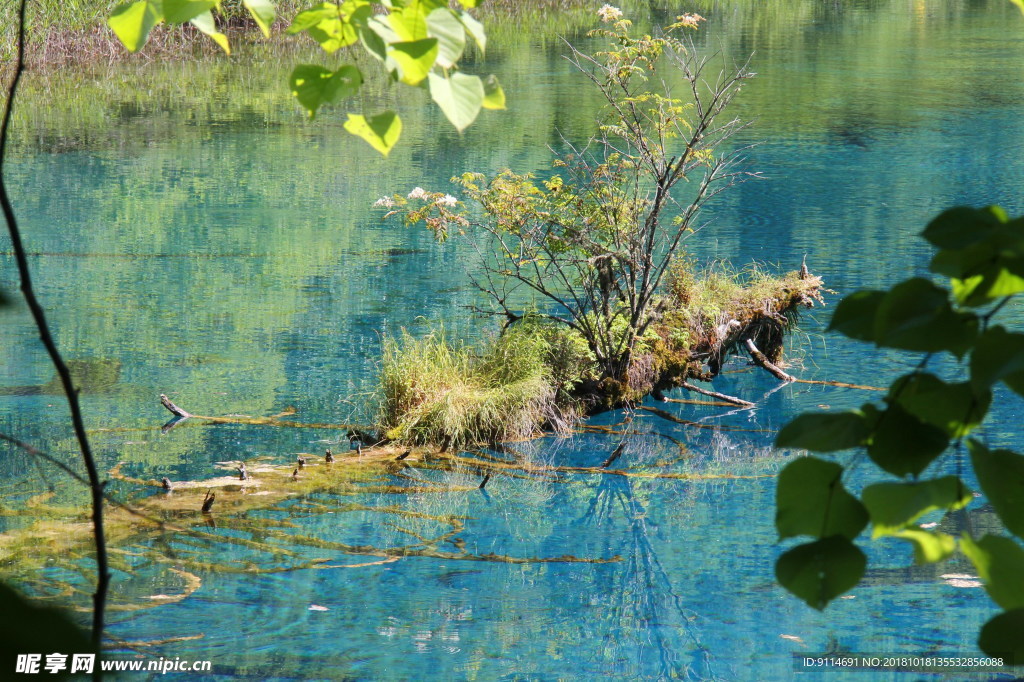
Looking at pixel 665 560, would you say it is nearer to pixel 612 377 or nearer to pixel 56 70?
pixel 612 377

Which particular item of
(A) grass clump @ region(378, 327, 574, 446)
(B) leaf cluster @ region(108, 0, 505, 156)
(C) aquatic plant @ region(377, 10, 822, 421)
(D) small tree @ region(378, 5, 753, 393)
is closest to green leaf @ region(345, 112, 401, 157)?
(B) leaf cluster @ region(108, 0, 505, 156)

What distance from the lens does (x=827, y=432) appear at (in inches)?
24.1

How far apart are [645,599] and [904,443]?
10.5 feet

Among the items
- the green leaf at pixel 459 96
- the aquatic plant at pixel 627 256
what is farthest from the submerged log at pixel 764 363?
the green leaf at pixel 459 96

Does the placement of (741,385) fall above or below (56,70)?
below

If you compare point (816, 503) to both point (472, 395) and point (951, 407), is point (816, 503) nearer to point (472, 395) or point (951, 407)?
point (951, 407)

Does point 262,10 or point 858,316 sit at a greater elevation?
point 262,10

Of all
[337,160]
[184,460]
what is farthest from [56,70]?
[184,460]

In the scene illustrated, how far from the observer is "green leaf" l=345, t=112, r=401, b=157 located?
92 cm

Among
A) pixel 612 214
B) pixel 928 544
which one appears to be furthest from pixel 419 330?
pixel 928 544

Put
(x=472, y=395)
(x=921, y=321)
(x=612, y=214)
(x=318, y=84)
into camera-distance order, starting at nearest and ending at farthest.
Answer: (x=921, y=321) < (x=318, y=84) < (x=472, y=395) < (x=612, y=214)

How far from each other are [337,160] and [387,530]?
8.67m

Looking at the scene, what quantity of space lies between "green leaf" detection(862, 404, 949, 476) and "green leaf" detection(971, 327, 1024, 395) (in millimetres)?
47

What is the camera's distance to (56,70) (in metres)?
15.8
